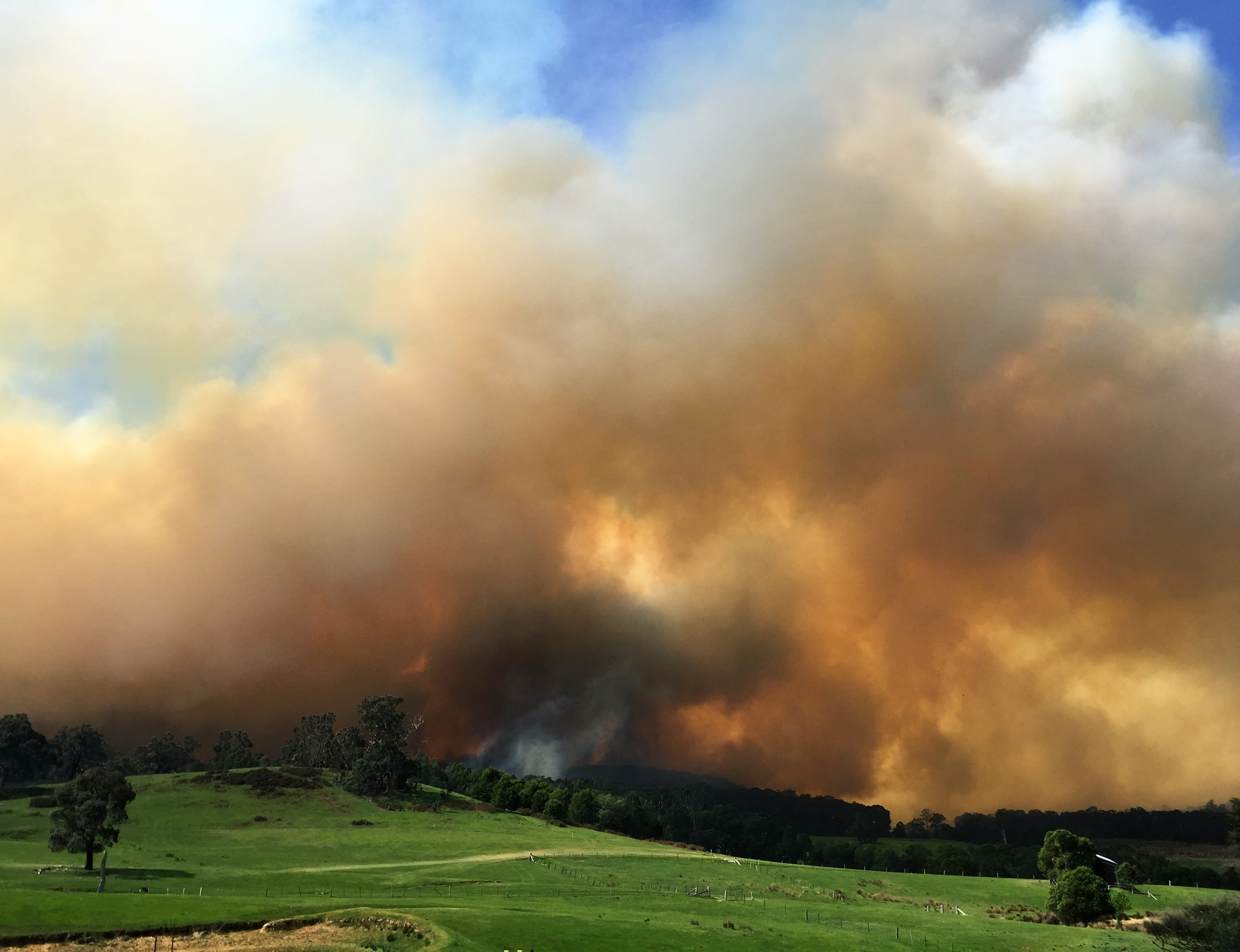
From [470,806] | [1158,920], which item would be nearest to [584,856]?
[470,806]

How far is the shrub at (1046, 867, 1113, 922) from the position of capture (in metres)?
104

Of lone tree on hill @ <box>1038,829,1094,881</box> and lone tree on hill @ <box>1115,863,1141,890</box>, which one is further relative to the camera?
lone tree on hill @ <box>1038,829,1094,881</box>

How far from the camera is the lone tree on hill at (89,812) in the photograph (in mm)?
102562

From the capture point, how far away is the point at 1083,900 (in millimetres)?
104688

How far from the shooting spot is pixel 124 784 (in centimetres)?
10812

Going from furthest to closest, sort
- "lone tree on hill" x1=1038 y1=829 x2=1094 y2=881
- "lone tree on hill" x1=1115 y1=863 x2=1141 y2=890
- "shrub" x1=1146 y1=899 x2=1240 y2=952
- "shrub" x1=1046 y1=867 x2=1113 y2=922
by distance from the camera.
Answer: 1. "lone tree on hill" x1=1038 y1=829 x2=1094 y2=881
2. "lone tree on hill" x1=1115 y1=863 x2=1141 y2=890
3. "shrub" x1=1046 y1=867 x2=1113 y2=922
4. "shrub" x1=1146 y1=899 x2=1240 y2=952

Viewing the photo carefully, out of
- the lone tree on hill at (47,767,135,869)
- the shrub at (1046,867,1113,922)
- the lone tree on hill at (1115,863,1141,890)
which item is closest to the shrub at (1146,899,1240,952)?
the shrub at (1046,867,1113,922)

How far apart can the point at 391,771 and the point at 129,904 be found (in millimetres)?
125202

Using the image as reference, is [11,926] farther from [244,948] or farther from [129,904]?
[244,948]

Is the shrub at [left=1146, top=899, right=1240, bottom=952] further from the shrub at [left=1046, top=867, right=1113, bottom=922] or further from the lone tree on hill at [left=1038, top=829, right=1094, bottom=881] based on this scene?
the lone tree on hill at [left=1038, top=829, right=1094, bottom=881]

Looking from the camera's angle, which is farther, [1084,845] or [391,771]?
[391,771]

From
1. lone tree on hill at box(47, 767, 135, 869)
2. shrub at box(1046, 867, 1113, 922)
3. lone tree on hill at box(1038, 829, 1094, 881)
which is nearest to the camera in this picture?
lone tree on hill at box(47, 767, 135, 869)

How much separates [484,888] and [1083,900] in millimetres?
74336

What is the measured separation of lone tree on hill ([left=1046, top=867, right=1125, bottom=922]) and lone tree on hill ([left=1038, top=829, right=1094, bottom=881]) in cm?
2549
